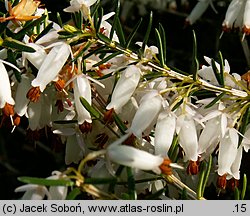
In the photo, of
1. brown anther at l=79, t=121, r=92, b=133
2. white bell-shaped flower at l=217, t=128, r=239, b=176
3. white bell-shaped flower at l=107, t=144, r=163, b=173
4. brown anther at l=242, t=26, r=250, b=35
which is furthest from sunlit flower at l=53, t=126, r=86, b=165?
brown anther at l=242, t=26, r=250, b=35

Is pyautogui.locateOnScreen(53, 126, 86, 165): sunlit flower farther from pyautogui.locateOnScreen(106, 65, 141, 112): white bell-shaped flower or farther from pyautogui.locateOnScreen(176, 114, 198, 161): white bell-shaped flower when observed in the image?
pyautogui.locateOnScreen(176, 114, 198, 161): white bell-shaped flower

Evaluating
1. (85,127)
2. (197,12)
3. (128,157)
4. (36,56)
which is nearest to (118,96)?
(85,127)

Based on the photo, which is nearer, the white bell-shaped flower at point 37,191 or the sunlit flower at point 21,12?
the white bell-shaped flower at point 37,191

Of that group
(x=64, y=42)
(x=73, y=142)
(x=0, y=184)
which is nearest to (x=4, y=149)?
(x=0, y=184)

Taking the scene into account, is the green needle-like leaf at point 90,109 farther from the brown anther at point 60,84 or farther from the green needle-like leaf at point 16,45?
the green needle-like leaf at point 16,45

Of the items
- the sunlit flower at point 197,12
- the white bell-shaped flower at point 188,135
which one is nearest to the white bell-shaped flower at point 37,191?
the white bell-shaped flower at point 188,135

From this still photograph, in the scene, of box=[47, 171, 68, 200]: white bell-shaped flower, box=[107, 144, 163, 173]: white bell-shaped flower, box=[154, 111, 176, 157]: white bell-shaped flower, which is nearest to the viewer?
box=[107, 144, 163, 173]: white bell-shaped flower
